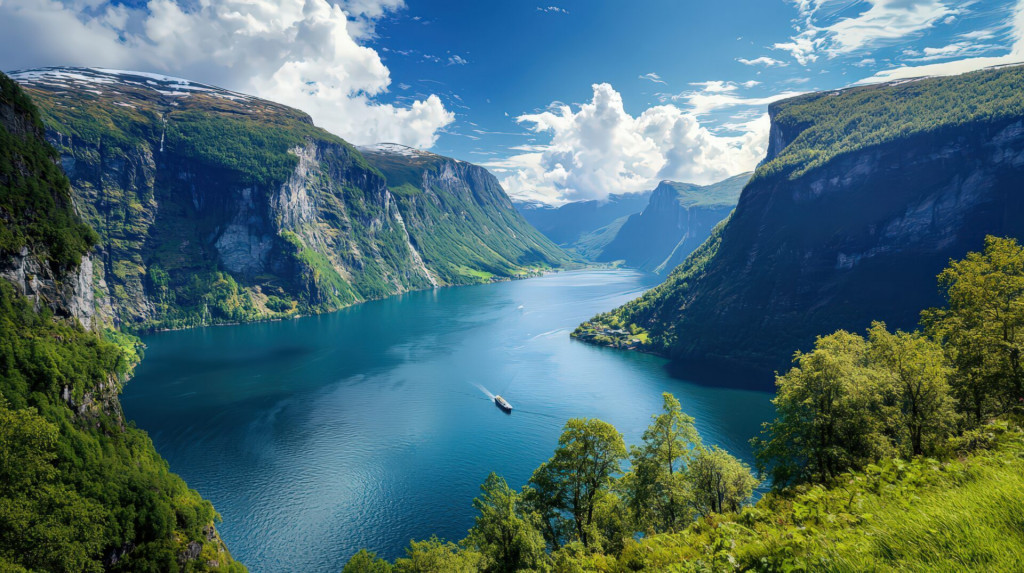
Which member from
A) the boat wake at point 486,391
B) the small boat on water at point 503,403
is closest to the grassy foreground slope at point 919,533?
the small boat on water at point 503,403

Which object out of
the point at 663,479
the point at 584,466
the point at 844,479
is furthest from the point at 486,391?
the point at 844,479

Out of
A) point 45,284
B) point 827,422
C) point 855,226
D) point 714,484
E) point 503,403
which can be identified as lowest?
point 503,403

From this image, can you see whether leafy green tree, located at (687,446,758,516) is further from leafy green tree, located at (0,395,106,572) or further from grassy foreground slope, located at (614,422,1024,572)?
leafy green tree, located at (0,395,106,572)

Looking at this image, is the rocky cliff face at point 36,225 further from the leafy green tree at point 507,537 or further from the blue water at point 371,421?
the leafy green tree at point 507,537

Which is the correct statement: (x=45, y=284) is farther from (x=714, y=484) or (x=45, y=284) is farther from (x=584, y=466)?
(x=714, y=484)

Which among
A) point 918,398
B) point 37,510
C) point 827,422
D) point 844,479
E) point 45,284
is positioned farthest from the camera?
point 45,284

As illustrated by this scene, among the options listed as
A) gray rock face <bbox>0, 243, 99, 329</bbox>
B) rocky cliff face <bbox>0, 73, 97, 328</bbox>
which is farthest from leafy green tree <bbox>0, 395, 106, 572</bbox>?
rocky cliff face <bbox>0, 73, 97, 328</bbox>
